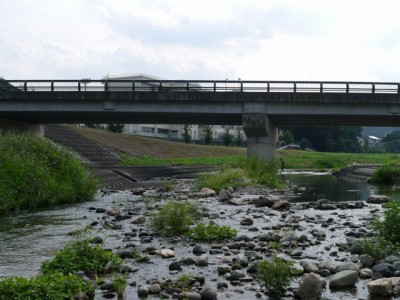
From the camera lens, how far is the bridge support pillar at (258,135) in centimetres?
5016

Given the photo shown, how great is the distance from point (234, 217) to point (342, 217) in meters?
4.79

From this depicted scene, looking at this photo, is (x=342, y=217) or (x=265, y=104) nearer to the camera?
(x=342, y=217)

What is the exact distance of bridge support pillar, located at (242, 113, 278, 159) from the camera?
50156 millimetres

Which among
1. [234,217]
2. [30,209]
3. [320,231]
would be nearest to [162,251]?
[320,231]

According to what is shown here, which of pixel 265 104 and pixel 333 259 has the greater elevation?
pixel 265 104

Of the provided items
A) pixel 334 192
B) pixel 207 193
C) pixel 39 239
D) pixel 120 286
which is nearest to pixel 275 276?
pixel 120 286

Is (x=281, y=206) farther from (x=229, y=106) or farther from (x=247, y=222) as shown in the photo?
(x=229, y=106)

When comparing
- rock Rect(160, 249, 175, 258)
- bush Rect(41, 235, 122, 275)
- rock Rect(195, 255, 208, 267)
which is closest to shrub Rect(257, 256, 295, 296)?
rock Rect(195, 255, 208, 267)

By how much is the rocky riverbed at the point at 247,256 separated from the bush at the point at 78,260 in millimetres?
612

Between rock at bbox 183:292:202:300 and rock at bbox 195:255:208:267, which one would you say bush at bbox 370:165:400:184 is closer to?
rock at bbox 195:255:208:267

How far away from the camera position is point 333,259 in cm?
1352

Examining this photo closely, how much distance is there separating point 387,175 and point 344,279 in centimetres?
4352

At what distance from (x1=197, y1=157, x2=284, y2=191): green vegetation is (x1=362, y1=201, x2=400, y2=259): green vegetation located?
21.7m

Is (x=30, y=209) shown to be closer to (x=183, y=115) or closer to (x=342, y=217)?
(x=342, y=217)
